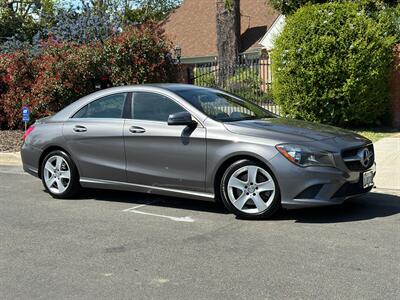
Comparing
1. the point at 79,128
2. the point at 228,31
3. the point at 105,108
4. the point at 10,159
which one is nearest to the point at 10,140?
the point at 10,159

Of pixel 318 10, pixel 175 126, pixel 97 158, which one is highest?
pixel 318 10

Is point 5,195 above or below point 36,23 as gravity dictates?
below

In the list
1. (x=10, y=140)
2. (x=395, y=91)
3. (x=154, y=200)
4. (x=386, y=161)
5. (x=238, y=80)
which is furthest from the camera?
(x=238, y=80)

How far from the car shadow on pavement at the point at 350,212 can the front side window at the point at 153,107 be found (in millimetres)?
1839

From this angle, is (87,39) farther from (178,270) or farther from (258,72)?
(178,270)

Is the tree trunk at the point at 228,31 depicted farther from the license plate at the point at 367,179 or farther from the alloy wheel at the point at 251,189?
the alloy wheel at the point at 251,189

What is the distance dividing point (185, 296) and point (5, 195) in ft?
16.1

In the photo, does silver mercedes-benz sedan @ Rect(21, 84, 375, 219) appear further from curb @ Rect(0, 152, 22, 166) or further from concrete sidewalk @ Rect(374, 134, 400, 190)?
curb @ Rect(0, 152, 22, 166)

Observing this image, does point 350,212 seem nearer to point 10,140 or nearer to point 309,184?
point 309,184

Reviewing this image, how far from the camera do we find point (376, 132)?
13094mm

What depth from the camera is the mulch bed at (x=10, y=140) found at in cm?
1276

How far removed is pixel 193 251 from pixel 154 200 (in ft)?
7.81

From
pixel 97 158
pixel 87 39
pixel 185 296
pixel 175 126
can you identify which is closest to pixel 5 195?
pixel 97 158

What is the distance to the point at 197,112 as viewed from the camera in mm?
6555
